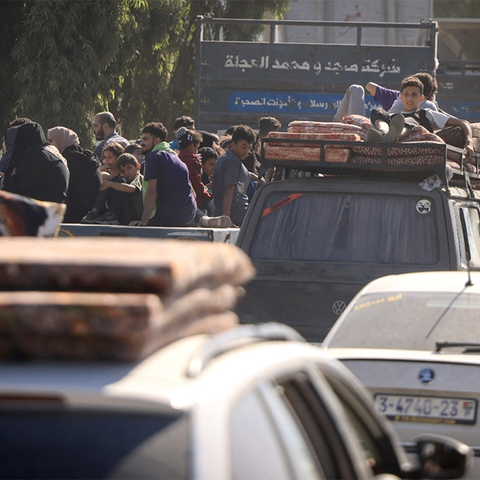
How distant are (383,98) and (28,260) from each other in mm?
9980

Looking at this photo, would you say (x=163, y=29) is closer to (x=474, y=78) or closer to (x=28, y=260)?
(x=474, y=78)

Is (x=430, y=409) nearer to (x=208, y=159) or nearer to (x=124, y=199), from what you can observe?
(x=124, y=199)

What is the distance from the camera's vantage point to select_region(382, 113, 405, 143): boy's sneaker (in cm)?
739

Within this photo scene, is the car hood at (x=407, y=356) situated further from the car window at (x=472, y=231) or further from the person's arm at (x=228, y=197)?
the person's arm at (x=228, y=197)

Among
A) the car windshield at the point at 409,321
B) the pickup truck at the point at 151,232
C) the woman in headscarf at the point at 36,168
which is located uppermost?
the woman in headscarf at the point at 36,168

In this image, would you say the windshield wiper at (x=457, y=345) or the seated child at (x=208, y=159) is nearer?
the windshield wiper at (x=457, y=345)

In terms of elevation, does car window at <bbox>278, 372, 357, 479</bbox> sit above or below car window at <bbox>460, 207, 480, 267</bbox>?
below

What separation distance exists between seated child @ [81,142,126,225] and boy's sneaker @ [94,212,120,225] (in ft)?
0.08

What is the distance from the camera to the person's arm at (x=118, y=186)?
Result: 33.4ft

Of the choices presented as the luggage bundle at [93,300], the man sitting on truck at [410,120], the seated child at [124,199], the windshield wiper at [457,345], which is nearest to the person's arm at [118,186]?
the seated child at [124,199]

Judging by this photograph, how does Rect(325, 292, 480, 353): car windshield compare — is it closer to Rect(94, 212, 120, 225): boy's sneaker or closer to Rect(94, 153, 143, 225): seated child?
Rect(94, 212, 120, 225): boy's sneaker

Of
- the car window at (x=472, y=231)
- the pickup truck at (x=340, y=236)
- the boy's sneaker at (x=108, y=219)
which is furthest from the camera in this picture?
the boy's sneaker at (x=108, y=219)

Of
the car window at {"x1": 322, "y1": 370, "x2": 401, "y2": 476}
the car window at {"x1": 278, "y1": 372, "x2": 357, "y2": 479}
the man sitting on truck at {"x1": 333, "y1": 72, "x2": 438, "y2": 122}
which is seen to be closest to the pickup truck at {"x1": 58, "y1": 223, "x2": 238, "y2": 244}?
the man sitting on truck at {"x1": 333, "y1": 72, "x2": 438, "y2": 122}

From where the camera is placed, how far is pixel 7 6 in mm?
20328
